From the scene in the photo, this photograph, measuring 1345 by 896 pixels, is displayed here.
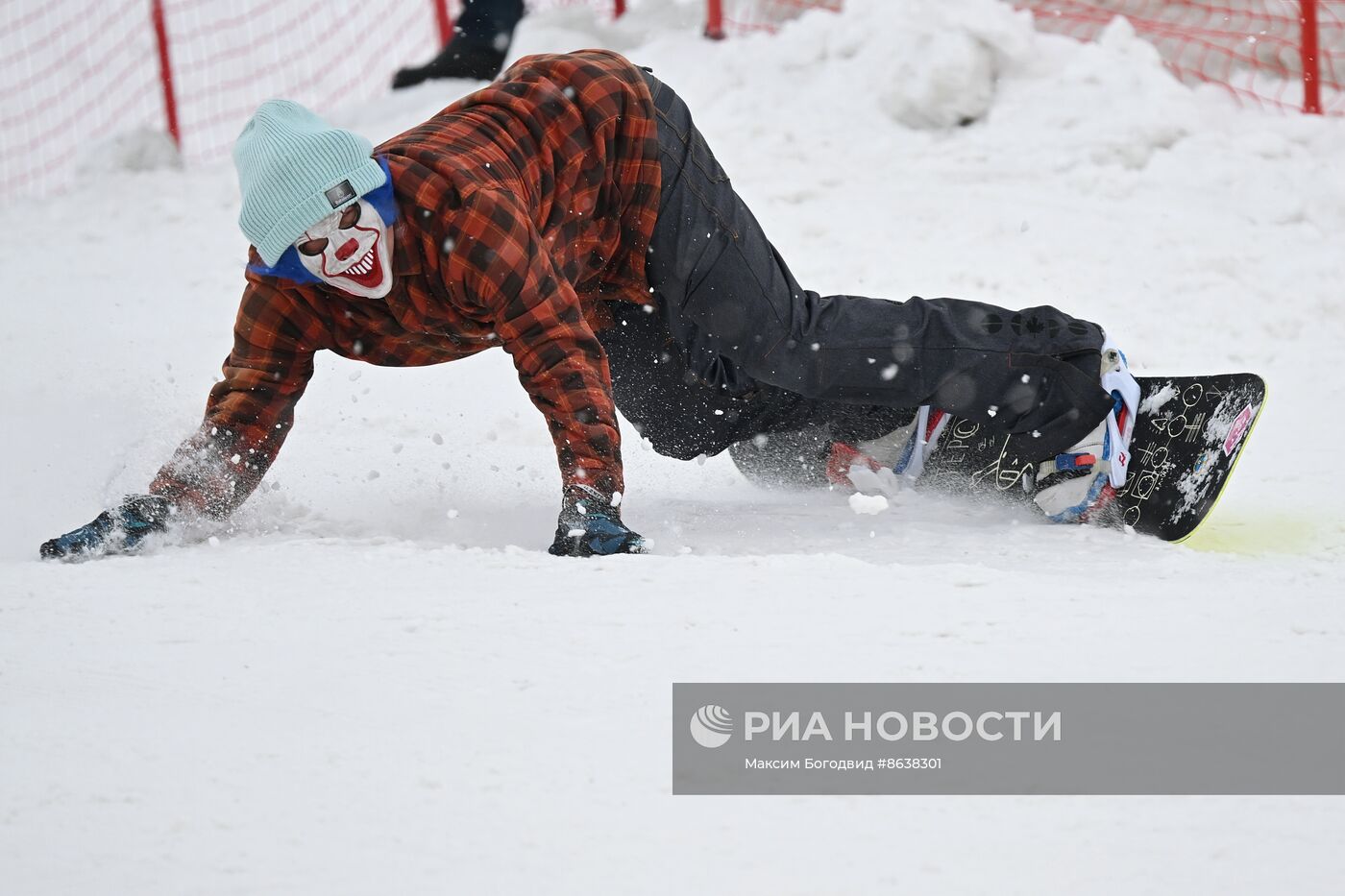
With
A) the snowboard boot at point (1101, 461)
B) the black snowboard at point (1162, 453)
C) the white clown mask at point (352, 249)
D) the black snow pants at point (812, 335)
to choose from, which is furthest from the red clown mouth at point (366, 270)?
the snowboard boot at point (1101, 461)

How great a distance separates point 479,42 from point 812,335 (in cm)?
393

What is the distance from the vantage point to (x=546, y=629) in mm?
1583

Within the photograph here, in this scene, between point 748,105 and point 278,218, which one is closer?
point 278,218

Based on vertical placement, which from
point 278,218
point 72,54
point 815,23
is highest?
point 278,218

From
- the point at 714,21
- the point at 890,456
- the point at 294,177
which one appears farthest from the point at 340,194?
the point at 714,21

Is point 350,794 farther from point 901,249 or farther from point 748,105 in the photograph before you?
point 748,105

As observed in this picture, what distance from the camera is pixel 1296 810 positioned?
46.7 inches

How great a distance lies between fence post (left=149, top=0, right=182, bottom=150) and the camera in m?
5.82

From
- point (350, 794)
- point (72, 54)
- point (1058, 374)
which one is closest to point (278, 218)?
point (350, 794)

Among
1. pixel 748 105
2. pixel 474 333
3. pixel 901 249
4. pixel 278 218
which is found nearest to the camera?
pixel 278 218

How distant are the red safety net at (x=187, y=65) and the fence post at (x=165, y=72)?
2.0 inches

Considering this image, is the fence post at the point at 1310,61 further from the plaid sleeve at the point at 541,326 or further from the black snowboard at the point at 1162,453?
the plaid sleeve at the point at 541,326

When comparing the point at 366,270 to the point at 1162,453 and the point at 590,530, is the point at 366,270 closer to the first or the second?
the point at 590,530

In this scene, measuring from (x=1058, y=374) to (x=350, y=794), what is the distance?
1522mm
